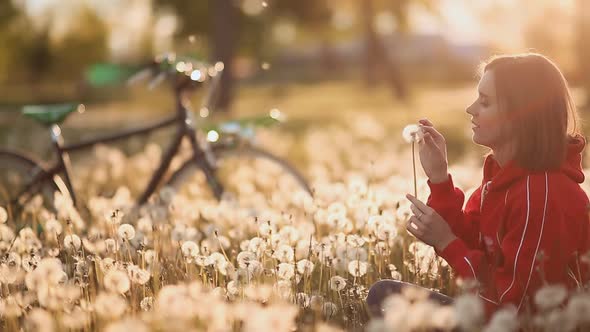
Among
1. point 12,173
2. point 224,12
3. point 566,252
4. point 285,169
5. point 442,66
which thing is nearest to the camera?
point 566,252

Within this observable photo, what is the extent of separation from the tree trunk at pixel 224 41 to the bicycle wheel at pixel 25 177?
14820 millimetres

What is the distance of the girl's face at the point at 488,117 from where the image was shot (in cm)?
347

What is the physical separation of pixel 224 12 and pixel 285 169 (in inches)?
630

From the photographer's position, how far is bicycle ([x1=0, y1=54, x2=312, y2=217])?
610 centimetres

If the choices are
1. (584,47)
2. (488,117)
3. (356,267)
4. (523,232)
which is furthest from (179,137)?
(584,47)

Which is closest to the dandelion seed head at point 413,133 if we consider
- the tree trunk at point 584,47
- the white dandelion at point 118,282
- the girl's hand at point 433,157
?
the girl's hand at point 433,157

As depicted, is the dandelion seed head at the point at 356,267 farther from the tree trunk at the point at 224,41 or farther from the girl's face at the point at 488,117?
the tree trunk at the point at 224,41

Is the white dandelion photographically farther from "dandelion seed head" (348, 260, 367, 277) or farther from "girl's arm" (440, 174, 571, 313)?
"girl's arm" (440, 174, 571, 313)

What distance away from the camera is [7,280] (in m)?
3.87

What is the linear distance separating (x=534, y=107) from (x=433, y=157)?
475mm

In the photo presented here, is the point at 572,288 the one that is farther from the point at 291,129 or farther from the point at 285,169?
the point at 291,129

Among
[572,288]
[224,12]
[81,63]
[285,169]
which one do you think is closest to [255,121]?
[285,169]

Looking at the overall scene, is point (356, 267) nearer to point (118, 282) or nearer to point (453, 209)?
point (453, 209)

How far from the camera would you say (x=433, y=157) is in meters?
3.59
